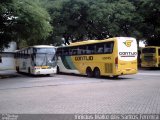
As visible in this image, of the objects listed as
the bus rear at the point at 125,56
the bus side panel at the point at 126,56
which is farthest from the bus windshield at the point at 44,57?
the bus side panel at the point at 126,56

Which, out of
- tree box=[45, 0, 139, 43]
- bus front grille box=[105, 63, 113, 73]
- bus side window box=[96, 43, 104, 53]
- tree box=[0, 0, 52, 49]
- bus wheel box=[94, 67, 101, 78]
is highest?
tree box=[45, 0, 139, 43]

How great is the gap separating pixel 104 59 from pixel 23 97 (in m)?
10.9

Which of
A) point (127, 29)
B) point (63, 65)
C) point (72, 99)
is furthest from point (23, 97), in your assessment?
point (127, 29)

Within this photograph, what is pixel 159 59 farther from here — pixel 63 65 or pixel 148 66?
pixel 63 65

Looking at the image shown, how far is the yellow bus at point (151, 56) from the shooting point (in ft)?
117

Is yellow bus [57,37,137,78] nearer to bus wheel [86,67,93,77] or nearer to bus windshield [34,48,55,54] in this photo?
bus wheel [86,67,93,77]

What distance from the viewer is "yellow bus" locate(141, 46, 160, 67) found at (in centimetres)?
3553

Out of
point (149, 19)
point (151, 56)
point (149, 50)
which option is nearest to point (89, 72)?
point (151, 56)

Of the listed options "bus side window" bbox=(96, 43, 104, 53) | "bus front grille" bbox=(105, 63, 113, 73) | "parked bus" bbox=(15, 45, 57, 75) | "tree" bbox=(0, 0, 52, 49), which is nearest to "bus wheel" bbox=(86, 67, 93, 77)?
"bus side window" bbox=(96, 43, 104, 53)

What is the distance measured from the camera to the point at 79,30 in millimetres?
38188

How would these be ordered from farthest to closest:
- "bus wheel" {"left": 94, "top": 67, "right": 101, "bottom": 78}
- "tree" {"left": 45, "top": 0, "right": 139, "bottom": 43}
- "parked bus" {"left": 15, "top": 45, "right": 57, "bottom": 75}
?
"tree" {"left": 45, "top": 0, "right": 139, "bottom": 43} < "parked bus" {"left": 15, "top": 45, "right": 57, "bottom": 75} < "bus wheel" {"left": 94, "top": 67, "right": 101, "bottom": 78}

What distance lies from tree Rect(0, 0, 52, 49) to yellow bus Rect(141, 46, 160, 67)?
47.5 feet

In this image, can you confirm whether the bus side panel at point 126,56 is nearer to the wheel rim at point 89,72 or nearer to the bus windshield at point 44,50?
the wheel rim at point 89,72

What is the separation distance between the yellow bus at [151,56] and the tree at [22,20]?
14491mm
